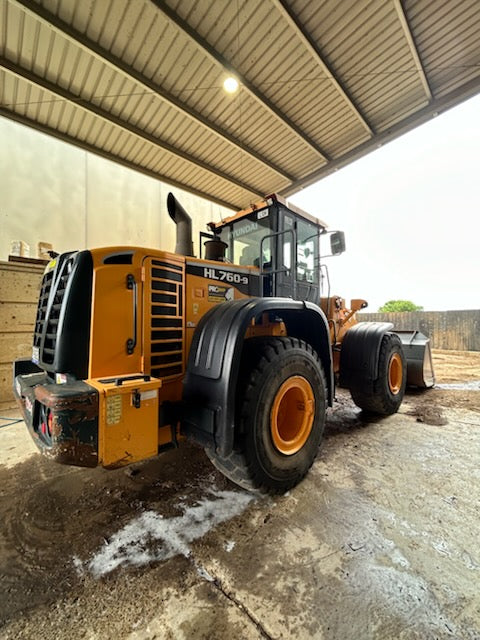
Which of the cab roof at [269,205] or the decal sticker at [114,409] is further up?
the cab roof at [269,205]

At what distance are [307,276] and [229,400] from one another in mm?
2347

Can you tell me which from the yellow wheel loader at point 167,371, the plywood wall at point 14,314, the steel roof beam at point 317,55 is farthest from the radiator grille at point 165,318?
the steel roof beam at point 317,55

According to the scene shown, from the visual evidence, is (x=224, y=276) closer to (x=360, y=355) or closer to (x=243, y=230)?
(x=243, y=230)

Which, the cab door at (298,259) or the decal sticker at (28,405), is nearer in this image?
the decal sticker at (28,405)

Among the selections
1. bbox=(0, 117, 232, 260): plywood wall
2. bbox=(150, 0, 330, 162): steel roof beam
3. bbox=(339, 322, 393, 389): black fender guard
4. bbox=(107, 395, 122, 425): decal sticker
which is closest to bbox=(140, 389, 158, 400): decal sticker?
bbox=(107, 395, 122, 425): decal sticker

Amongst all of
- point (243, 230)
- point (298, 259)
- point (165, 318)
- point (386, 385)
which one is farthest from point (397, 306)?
point (165, 318)

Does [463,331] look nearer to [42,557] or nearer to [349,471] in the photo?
[349,471]

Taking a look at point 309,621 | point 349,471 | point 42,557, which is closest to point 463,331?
point 349,471

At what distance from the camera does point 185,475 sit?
8.16 feet

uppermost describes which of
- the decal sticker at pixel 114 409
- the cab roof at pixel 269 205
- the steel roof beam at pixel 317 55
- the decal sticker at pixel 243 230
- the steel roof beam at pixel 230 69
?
the steel roof beam at pixel 317 55

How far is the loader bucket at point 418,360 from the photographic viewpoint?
17.0 feet

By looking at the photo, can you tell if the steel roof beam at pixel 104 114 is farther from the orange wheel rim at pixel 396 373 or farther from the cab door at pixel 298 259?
the orange wheel rim at pixel 396 373

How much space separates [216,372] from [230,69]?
4.85 meters

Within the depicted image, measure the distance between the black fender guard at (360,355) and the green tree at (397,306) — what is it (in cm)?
1463
